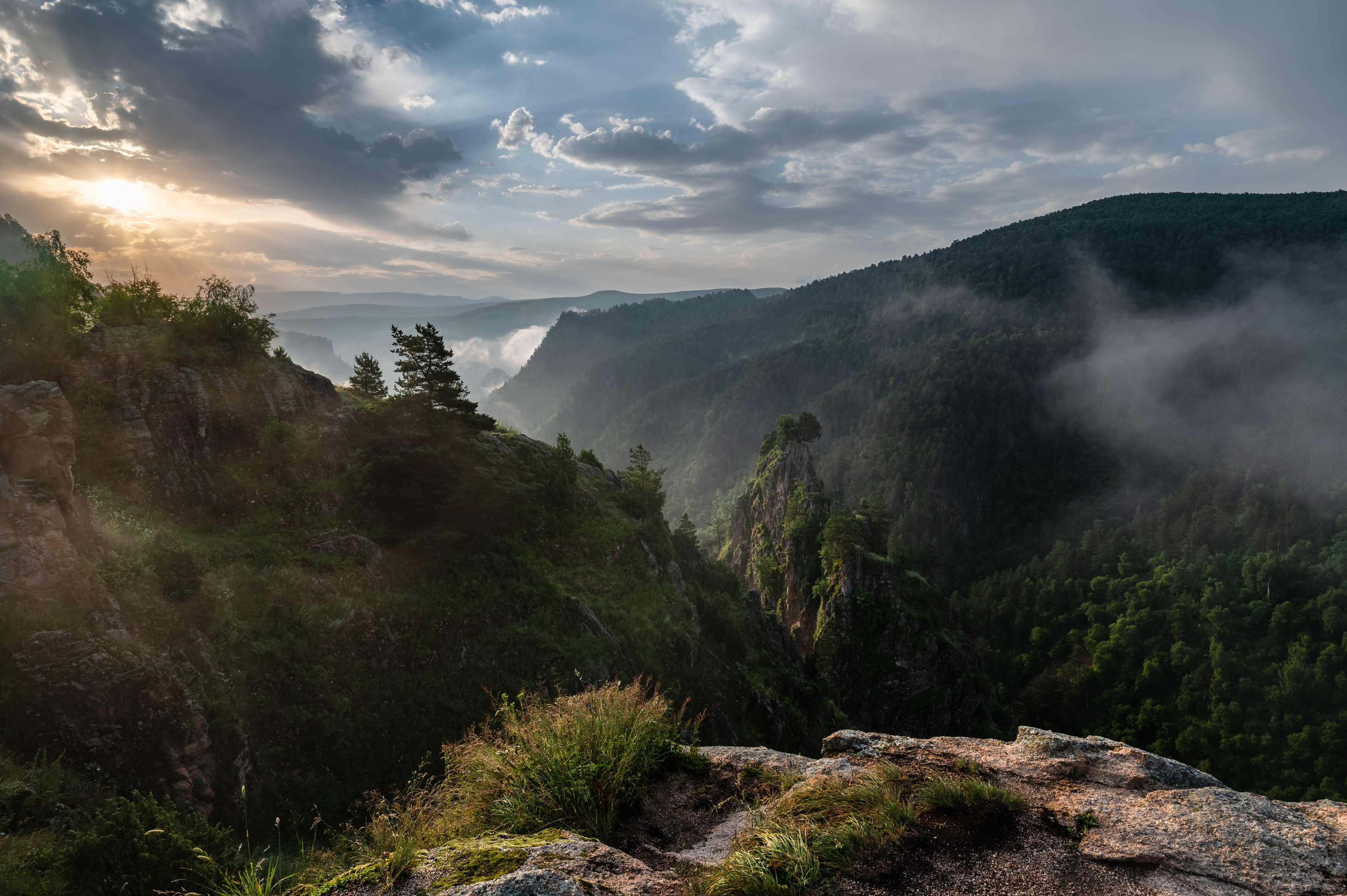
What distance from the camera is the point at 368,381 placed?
26.4m

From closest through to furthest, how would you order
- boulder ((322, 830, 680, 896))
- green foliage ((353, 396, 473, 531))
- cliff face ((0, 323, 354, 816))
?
boulder ((322, 830, 680, 896)), cliff face ((0, 323, 354, 816)), green foliage ((353, 396, 473, 531))

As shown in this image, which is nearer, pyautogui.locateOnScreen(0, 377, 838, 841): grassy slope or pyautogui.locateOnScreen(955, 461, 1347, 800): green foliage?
pyautogui.locateOnScreen(0, 377, 838, 841): grassy slope

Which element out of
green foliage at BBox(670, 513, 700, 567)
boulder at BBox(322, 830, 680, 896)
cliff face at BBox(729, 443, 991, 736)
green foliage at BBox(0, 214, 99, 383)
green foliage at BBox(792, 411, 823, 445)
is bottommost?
cliff face at BBox(729, 443, 991, 736)

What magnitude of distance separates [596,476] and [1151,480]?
208m

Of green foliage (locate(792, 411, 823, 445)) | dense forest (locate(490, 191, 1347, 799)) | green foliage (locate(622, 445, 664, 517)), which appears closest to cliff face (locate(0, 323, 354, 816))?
green foliage (locate(622, 445, 664, 517))

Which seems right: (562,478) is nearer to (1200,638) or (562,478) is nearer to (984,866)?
(984,866)

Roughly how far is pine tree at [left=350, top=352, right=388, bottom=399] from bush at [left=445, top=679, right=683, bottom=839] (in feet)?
76.7

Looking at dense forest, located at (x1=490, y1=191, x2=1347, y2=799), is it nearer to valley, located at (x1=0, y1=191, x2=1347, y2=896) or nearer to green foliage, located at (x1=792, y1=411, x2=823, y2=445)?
green foliage, located at (x1=792, y1=411, x2=823, y2=445)

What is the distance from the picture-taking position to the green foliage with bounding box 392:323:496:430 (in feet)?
71.5

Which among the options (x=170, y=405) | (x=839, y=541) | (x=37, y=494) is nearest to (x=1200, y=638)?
(x=839, y=541)

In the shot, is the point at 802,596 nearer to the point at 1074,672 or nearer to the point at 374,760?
the point at 374,760

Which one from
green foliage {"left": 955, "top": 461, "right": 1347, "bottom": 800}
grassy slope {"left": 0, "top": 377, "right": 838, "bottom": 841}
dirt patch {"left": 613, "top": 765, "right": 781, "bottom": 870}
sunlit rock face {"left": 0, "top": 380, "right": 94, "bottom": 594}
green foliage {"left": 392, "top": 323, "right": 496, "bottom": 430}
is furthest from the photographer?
green foliage {"left": 955, "top": 461, "right": 1347, "bottom": 800}

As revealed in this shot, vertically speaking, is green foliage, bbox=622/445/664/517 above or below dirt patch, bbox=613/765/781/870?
below

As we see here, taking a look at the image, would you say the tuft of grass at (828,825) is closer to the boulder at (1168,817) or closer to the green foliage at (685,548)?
the boulder at (1168,817)
